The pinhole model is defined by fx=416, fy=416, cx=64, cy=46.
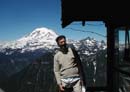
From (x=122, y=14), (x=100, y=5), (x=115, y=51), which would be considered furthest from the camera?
(x=115, y=51)

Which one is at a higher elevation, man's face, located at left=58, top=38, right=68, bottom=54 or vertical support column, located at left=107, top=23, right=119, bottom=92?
man's face, located at left=58, top=38, right=68, bottom=54

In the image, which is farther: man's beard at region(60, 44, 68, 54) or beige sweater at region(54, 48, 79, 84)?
beige sweater at region(54, 48, 79, 84)

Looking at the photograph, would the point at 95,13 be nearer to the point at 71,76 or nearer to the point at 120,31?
the point at 120,31

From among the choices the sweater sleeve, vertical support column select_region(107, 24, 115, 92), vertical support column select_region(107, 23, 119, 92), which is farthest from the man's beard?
vertical support column select_region(107, 24, 115, 92)

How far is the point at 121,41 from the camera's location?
9.98m

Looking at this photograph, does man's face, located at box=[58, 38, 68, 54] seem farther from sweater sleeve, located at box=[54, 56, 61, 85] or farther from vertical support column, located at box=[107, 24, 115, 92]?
vertical support column, located at box=[107, 24, 115, 92]

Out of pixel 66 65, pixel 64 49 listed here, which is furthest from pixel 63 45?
pixel 66 65

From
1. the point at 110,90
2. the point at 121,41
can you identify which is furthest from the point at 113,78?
the point at 121,41

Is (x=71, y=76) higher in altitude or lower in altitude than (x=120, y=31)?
lower

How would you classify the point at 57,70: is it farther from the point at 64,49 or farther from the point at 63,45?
the point at 63,45

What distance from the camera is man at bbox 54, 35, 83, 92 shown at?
830 cm

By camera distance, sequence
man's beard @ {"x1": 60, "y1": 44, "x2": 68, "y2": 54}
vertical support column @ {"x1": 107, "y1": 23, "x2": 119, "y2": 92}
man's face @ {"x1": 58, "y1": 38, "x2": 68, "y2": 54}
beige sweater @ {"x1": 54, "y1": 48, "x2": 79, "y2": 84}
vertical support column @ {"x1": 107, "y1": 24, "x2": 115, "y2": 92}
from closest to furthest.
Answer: man's face @ {"x1": 58, "y1": 38, "x2": 68, "y2": 54} < man's beard @ {"x1": 60, "y1": 44, "x2": 68, "y2": 54} < beige sweater @ {"x1": 54, "y1": 48, "x2": 79, "y2": 84} < vertical support column @ {"x1": 107, "y1": 23, "x2": 119, "y2": 92} < vertical support column @ {"x1": 107, "y1": 24, "x2": 115, "y2": 92}

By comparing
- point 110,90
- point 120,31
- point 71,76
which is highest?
point 120,31

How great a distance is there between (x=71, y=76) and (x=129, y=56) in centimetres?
132
